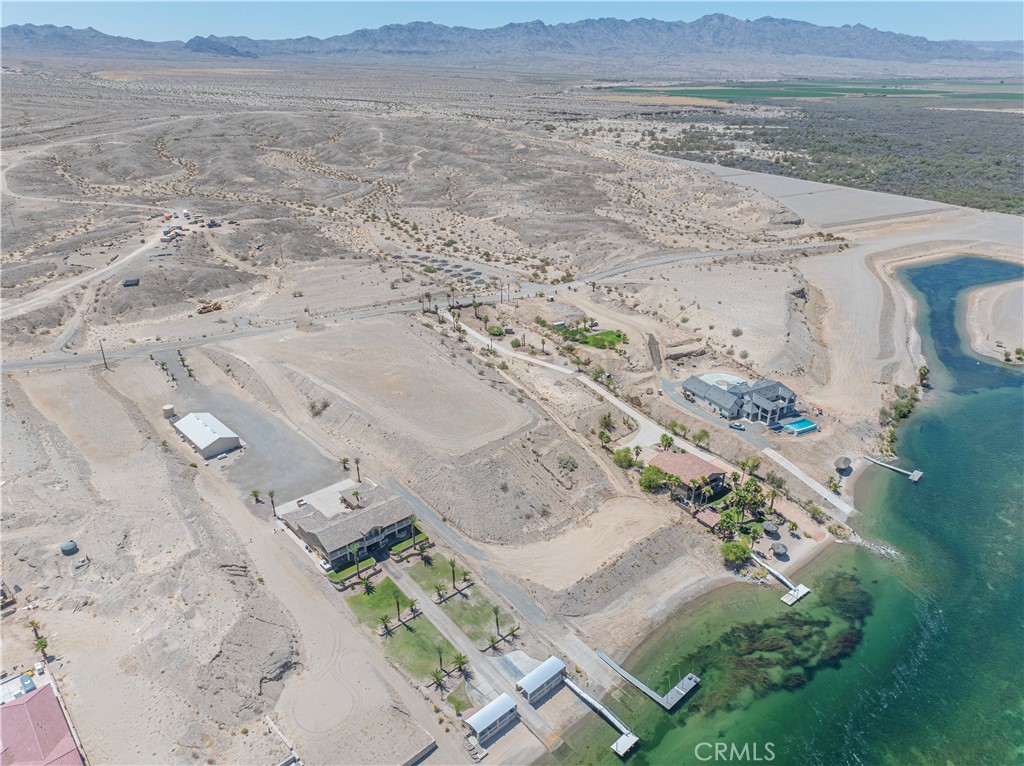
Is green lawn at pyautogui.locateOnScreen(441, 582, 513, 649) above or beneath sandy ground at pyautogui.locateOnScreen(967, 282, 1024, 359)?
above

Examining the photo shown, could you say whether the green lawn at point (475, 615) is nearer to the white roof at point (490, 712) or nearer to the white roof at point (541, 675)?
the white roof at point (541, 675)

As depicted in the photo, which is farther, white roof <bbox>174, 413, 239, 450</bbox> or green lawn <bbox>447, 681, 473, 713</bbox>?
white roof <bbox>174, 413, 239, 450</bbox>

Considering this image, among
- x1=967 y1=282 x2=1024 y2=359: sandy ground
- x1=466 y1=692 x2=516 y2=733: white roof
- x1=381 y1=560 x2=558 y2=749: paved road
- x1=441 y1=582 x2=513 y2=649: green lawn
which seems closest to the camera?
x1=466 y1=692 x2=516 y2=733: white roof

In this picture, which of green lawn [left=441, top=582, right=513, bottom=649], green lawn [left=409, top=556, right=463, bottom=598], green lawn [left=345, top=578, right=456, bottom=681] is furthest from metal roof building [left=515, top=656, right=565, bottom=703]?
green lawn [left=409, top=556, right=463, bottom=598]

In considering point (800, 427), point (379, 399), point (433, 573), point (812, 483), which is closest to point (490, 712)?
point (433, 573)

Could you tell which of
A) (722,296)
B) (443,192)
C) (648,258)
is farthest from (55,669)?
(443,192)

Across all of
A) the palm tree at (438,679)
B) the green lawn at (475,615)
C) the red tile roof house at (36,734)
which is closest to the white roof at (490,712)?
the palm tree at (438,679)

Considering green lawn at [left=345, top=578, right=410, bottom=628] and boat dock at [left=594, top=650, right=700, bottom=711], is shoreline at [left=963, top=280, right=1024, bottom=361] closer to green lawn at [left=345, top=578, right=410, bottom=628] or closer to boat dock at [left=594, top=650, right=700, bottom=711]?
boat dock at [left=594, top=650, right=700, bottom=711]
